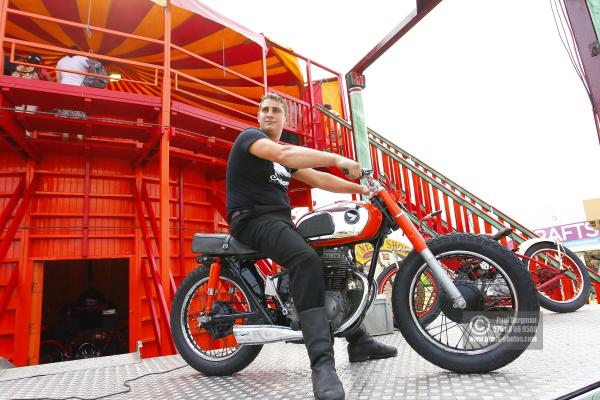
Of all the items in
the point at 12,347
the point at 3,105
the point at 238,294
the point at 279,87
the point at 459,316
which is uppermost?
the point at 279,87

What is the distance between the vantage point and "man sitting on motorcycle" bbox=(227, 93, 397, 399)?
162 centimetres

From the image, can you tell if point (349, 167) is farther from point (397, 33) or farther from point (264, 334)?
point (397, 33)

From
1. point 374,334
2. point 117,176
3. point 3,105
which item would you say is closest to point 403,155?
point 374,334

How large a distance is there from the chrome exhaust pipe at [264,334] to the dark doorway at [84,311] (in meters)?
6.39

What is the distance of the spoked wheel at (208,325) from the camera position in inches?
85.6

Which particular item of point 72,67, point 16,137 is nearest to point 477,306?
point 16,137

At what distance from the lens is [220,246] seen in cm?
217

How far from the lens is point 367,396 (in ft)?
4.75

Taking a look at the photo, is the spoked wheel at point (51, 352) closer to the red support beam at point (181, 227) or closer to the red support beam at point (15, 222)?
the red support beam at point (15, 222)

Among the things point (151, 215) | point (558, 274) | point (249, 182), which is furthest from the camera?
point (151, 215)

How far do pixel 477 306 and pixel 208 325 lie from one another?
1.51 metres

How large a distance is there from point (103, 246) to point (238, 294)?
15.3 feet

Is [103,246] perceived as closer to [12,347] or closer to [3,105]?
[12,347]

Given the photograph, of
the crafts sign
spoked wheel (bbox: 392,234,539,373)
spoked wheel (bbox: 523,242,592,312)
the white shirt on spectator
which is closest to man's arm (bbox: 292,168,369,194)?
spoked wheel (bbox: 392,234,539,373)
